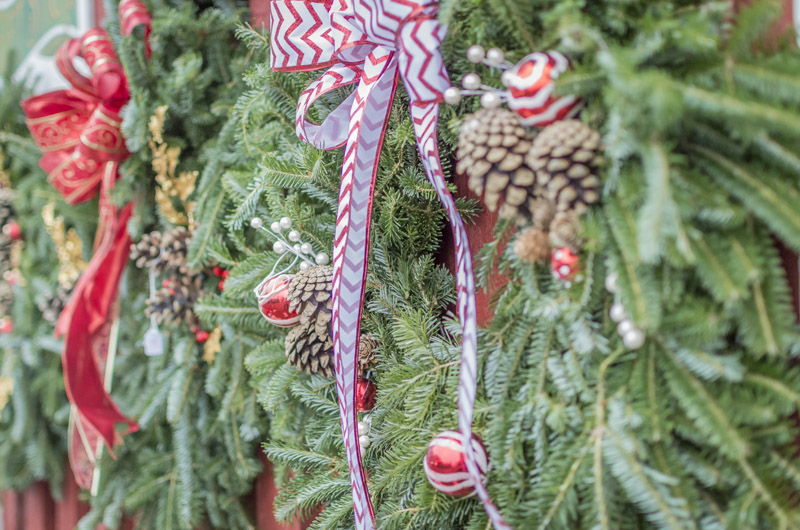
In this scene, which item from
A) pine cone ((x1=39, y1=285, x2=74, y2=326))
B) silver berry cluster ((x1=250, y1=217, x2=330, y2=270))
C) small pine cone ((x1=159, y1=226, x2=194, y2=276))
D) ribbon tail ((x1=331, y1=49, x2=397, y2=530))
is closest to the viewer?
ribbon tail ((x1=331, y1=49, x2=397, y2=530))

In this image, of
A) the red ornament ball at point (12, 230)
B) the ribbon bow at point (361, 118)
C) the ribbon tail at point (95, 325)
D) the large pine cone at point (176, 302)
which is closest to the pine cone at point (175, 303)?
the large pine cone at point (176, 302)

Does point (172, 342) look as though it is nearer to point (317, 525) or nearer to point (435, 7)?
point (317, 525)

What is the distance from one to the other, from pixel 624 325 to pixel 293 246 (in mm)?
429

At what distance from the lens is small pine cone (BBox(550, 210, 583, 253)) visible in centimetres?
47

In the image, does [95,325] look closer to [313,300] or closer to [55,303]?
[55,303]

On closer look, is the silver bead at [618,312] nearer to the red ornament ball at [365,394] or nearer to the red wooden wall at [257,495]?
the red wooden wall at [257,495]

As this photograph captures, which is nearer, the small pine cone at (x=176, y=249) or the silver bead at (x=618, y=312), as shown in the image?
the silver bead at (x=618, y=312)

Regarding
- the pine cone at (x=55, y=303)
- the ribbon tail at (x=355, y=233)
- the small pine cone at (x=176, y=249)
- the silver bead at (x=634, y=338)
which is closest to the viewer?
the silver bead at (x=634, y=338)

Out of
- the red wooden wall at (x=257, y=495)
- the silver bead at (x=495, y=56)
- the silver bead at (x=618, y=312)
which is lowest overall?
the red wooden wall at (x=257, y=495)

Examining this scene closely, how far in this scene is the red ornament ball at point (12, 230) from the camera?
1.20 metres

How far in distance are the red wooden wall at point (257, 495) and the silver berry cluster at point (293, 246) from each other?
15 centimetres

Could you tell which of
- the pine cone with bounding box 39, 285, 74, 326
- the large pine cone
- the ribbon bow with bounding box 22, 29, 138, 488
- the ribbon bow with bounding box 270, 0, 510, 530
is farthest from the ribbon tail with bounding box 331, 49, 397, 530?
the pine cone with bounding box 39, 285, 74, 326

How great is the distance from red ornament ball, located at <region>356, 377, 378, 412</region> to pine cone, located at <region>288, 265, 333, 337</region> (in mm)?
81

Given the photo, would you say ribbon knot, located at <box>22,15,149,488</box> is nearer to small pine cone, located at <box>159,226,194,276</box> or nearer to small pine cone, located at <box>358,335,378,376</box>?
small pine cone, located at <box>159,226,194,276</box>
